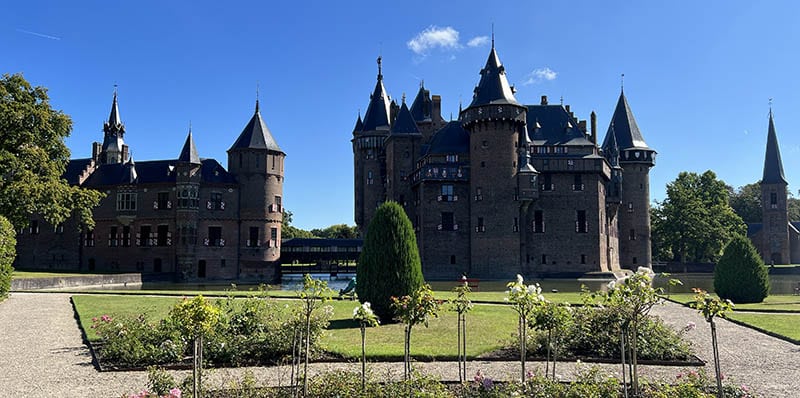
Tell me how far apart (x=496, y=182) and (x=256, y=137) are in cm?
2004

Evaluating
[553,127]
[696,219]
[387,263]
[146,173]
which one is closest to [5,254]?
[387,263]

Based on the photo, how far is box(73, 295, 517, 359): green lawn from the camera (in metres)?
11.1

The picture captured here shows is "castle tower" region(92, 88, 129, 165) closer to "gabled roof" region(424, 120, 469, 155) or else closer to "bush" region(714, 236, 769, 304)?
"gabled roof" region(424, 120, 469, 155)

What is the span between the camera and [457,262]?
4706 cm

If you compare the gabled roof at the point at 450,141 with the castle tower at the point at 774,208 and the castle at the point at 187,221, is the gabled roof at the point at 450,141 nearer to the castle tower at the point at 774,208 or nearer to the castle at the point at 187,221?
the castle at the point at 187,221

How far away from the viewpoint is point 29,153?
93.7 ft

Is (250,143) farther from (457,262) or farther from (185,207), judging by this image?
(457,262)

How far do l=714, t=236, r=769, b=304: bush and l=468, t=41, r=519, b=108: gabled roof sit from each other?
2567 cm

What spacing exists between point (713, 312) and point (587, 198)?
43333 mm

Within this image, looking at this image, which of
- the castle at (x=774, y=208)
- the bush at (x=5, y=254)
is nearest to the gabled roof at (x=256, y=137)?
the bush at (x=5, y=254)

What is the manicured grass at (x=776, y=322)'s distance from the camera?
45.2 ft

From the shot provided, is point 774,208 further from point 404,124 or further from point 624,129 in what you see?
point 404,124

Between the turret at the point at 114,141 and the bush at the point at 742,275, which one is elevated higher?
the turret at the point at 114,141

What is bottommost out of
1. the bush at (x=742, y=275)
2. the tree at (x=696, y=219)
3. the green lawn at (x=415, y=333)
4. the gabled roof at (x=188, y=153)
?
the green lawn at (x=415, y=333)
